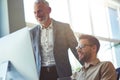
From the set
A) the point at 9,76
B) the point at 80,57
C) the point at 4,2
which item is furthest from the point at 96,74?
the point at 4,2

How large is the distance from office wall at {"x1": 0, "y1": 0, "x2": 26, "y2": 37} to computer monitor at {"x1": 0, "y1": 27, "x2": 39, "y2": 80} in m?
1.09

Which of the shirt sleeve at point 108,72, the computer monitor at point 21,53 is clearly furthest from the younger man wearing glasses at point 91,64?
the computer monitor at point 21,53

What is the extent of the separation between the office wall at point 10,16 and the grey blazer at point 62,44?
A: 0.94 metres

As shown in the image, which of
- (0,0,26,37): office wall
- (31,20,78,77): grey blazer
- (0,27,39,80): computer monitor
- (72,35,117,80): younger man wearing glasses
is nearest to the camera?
(0,27,39,80): computer monitor

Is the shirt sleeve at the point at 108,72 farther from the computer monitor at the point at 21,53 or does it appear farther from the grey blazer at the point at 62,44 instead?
the computer monitor at the point at 21,53

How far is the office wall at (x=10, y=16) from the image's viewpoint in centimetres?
217

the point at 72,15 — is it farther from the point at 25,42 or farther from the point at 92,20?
the point at 25,42

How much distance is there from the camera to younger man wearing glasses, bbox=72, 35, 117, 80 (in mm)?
1111

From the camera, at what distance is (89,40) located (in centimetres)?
119

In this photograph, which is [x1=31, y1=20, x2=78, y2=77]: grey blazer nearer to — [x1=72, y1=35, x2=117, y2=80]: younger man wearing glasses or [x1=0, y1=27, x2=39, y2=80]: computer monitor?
[x1=72, y1=35, x2=117, y2=80]: younger man wearing glasses

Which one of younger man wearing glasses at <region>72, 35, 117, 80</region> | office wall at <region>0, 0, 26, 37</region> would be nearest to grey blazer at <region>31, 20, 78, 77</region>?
younger man wearing glasses at <region>72, 35, 117, 80</region>

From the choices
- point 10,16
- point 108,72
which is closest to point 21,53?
point 108,72

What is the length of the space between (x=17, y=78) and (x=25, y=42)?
0.18 meters

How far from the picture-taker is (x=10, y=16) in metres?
2.18
